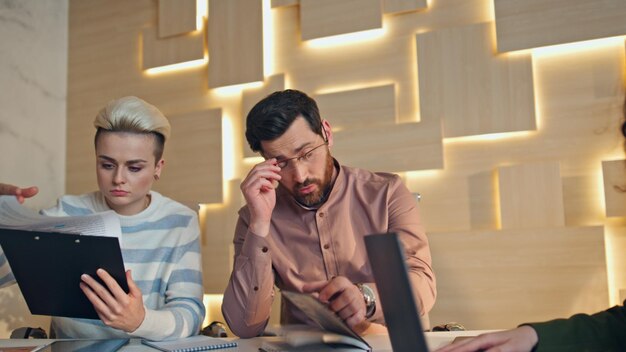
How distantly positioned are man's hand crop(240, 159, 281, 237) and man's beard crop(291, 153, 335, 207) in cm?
11

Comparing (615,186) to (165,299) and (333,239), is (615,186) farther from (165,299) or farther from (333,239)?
(165,299)

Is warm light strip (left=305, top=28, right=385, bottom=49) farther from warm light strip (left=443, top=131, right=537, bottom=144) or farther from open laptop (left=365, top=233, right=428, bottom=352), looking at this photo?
open laptop (left=365, top=233, right=428, bottom=352)

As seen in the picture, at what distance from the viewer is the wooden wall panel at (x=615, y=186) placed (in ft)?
6.75

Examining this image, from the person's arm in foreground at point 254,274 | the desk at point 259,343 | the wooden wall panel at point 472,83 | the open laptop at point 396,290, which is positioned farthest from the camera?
the wooden wall panel at point 472,83

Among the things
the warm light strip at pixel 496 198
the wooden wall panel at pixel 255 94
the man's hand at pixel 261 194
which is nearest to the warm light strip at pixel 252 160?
the wooden wall panel at pixel 255 94

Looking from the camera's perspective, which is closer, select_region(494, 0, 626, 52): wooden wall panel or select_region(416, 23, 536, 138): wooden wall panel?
select_region(494, 0, 626, 52): wooden wall panel

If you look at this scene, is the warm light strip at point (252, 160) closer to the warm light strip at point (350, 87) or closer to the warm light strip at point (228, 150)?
the warm light strip at point (228, 150)

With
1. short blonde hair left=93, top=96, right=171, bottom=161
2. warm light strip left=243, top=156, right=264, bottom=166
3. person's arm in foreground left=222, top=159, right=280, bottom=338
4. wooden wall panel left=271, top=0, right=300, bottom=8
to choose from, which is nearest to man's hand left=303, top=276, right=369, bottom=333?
person's arm in foreground left=222, top=159, right=280, bottom=338

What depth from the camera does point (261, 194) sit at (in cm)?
170

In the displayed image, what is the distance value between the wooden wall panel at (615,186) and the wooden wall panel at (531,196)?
0.16 metres

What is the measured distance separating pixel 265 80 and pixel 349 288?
1.64m

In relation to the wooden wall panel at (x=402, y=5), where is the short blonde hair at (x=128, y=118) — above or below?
below

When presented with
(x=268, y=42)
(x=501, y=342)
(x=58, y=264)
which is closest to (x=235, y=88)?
(x=268, y=42)

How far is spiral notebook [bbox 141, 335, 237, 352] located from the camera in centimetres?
130
